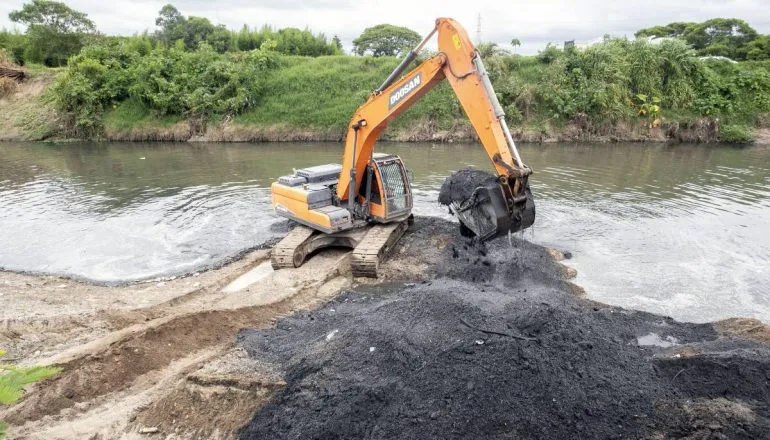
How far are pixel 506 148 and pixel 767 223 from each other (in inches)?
356

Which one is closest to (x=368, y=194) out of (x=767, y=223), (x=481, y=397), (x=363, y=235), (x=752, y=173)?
(x=363, y=235)

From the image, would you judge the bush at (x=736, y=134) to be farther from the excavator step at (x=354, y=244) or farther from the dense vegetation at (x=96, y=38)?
the dense vegetation at (x=96, y=38)

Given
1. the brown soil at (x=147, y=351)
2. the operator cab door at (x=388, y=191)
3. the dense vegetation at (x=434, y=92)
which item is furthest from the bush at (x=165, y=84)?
the brown soil at (x=147, y=351)

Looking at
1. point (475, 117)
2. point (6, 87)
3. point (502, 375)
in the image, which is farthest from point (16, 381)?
point (6, 87)

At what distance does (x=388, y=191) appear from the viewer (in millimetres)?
10445

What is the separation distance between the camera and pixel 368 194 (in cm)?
1050

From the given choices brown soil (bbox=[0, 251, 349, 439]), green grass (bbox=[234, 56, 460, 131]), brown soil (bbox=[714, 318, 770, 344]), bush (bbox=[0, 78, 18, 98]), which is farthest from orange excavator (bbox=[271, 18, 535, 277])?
bush (bbox=[0, 78, 18, 98])

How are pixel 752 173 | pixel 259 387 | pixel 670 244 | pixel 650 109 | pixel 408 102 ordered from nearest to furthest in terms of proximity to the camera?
pixel 259 387
pixel 408 102
pixel 670 244
pixel 752 173
pixel 650 109

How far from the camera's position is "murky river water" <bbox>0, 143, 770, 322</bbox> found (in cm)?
963

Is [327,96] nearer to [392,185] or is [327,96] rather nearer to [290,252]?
[392,185]

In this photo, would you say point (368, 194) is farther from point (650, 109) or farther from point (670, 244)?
point (650, 109)

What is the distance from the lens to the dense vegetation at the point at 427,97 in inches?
1048

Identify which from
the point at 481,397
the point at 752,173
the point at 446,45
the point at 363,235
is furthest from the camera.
Result: the point at 752,173

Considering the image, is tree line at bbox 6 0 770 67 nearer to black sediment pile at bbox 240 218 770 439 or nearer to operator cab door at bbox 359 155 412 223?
operator cab door at bbox 359 155 412 223
